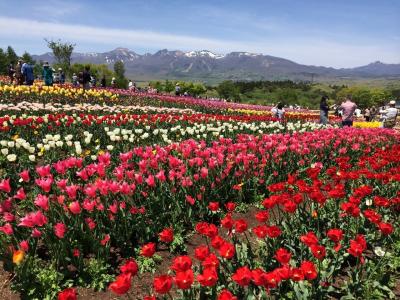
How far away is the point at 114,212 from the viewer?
18.5ft

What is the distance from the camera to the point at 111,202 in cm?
639

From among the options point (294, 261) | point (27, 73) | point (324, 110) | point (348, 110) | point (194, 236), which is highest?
point (27, 73)

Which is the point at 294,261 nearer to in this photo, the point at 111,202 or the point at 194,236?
the point at 194,236

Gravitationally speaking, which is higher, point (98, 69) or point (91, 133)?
point (98, 69)

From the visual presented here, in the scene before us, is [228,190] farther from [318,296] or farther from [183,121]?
[183,121]

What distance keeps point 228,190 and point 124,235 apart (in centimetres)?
288

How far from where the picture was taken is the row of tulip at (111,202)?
17.0 ft

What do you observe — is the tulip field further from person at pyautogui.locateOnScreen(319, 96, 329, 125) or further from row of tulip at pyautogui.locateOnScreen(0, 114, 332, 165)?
person at pyautogui.locateOnScreen(319, 96, 329, 125)

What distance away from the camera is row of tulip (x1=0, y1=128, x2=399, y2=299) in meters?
5.18

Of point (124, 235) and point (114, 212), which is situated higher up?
point (114, 212)

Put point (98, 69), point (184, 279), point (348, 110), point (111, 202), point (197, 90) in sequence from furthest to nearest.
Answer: point (197, 90) → point (98, 69) → point (348, 110) → point (111, 202) → point (184, 279)

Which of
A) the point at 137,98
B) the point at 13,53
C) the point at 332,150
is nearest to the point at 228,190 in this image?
the point at 332,150

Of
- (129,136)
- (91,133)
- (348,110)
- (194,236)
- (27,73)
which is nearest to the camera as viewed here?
(194,236)

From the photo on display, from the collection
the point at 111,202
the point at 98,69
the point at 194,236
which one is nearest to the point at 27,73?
the point at 111,202
